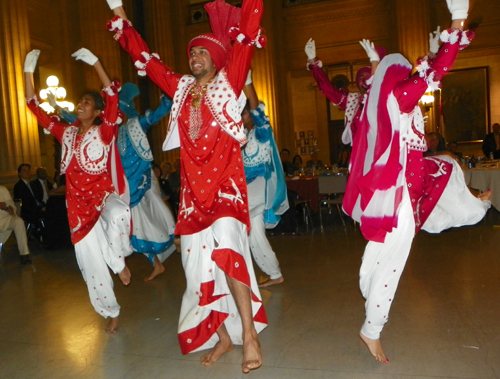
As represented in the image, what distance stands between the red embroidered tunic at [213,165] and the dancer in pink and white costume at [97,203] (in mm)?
853

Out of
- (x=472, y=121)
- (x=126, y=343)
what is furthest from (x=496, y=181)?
(x=472, y=121)

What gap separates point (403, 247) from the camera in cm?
276

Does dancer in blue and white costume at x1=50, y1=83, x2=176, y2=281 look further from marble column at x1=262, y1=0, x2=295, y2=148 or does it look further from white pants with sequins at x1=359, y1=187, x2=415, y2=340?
marble column at x1=262, y1=0, x2=295, y2=148

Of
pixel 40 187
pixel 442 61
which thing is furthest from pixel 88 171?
pixel 40 187

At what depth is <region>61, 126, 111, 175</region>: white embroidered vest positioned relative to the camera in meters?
3.68

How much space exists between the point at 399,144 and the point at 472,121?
13902 mm

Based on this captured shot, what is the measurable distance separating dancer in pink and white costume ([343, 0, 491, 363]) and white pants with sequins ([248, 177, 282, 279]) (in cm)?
170

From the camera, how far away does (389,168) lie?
269 cm

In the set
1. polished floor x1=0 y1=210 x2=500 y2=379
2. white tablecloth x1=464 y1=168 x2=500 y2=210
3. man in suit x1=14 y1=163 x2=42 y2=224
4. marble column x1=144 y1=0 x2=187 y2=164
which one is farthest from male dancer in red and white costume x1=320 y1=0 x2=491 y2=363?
marble column x1=144 y1=0 x2=187 y2=164

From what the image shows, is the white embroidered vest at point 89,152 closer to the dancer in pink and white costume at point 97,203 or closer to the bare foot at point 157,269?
the dancer in pink and white costume at point 97,203

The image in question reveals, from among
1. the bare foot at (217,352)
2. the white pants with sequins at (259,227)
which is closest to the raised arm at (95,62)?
the white pants with sequins at (259,227)

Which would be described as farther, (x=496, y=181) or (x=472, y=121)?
(x=472, y=121)

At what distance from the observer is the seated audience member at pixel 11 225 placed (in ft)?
23.2

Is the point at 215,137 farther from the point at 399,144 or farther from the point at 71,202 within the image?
the point at 71,202
